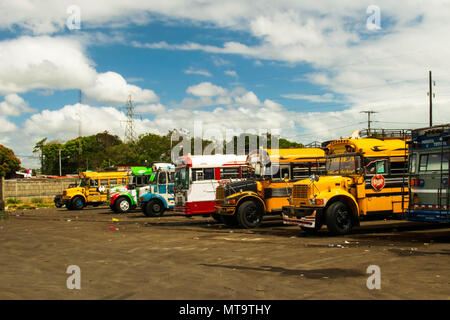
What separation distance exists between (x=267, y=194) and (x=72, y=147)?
81876 millimetres

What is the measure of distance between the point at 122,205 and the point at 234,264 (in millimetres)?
20913

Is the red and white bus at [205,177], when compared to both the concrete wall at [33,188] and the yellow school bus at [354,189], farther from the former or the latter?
the concrete wall at [33,188]

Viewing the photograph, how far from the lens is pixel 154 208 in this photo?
26000 mm

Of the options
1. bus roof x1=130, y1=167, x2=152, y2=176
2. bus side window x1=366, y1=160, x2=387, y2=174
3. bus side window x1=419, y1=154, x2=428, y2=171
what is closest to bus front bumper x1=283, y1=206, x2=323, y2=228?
bus side window x1=366, y1=160, x2=387, y2=174

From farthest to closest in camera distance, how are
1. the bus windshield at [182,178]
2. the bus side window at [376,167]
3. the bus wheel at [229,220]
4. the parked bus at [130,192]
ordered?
the parked bus at [130,192]
the bus windshield at [182,178]
the bus wheel at [229,220]
the bus side window at [376,167]

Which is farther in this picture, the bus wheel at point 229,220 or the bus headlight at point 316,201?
the bus wheel at point 229,220

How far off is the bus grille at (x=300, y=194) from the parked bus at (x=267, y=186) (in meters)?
2.38

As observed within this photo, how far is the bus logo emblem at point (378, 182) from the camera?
14.9m

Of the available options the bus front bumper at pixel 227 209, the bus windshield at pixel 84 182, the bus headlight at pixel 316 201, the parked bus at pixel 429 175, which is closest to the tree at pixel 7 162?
the bus windshield at pixel 84 182

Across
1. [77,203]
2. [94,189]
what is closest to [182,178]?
[94,189]

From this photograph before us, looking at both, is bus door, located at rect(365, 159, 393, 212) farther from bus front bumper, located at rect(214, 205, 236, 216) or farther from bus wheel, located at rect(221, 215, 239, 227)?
bus wheel, located at rect(221, 215, 239, 227)

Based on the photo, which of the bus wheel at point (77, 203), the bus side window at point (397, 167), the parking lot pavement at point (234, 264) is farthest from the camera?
the bus wheel at point (77, 203)

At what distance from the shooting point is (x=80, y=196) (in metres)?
35.1

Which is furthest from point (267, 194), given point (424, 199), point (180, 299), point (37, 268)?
point (180, 299)
